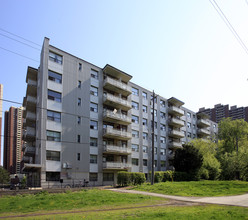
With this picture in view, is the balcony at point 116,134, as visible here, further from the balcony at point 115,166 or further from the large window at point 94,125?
the balcony at point 115,166

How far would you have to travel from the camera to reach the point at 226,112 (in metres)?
145

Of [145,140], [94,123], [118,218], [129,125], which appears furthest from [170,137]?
[118,218]

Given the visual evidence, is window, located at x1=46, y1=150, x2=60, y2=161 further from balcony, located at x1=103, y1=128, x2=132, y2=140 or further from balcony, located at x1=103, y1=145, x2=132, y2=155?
balcony, located at x1=103, y1=128, x2=132, y2=140

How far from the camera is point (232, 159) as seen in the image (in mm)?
43594

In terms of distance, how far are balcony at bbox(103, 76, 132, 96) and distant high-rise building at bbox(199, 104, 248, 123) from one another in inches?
3895

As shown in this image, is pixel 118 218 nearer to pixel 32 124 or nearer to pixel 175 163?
pixel 175 163

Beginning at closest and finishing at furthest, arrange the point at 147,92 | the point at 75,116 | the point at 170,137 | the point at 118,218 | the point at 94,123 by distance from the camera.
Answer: the point at 118,218 < the point at 75,116 < the point at 94,123 < the point at 147,92 < the point at 170,137

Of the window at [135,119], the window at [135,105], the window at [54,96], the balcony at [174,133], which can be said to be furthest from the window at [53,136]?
the balcony at [174,133]

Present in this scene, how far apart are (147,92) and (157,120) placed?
717cm

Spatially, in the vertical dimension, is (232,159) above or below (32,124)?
below

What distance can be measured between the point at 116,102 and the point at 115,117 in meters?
2.83

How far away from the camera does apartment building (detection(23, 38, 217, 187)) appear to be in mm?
32500

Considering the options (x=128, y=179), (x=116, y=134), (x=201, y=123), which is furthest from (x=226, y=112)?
(x=128, y=179)

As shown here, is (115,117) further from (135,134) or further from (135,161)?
(135,161)
